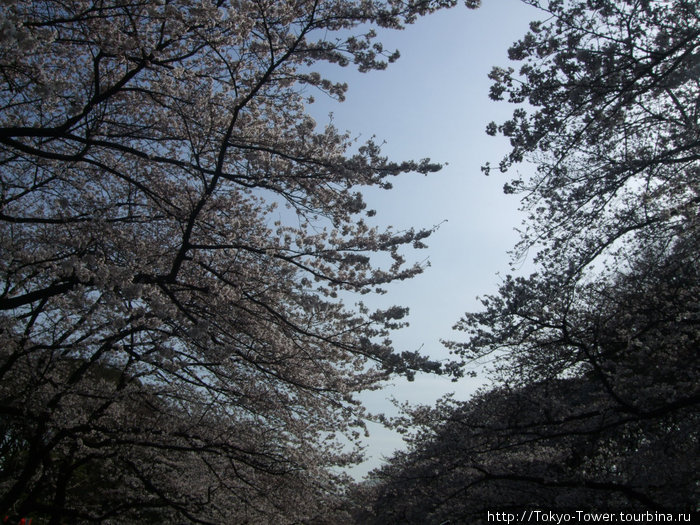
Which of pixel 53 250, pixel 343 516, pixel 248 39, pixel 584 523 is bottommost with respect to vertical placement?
pixel 343 516

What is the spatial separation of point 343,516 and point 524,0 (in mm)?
18100

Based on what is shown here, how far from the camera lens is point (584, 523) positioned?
8.23m

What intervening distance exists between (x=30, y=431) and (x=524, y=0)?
36.9ft

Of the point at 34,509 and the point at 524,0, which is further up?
the point at 524,0

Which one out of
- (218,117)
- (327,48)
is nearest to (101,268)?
(218,117)

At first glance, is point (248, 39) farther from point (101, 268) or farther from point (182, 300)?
point (182, 300)

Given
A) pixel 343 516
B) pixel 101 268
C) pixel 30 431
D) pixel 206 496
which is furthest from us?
pixel 343 516

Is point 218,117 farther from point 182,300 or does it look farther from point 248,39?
point 182,300

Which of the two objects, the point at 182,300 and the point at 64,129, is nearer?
the point at 64,129

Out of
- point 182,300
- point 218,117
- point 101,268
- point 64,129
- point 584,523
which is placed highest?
point 218,117

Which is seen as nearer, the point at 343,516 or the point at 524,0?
the point at 524,0

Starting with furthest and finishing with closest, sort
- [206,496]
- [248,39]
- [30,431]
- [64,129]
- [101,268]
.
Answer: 1. [206,496]
2. [30,431]
3. [248,39]
4. [64,129]
5. [101,268]

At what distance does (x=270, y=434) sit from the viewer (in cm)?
1023

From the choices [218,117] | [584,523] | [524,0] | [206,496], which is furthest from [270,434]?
[524,0]
